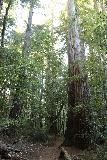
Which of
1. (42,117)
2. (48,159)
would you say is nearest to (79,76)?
(48,159)

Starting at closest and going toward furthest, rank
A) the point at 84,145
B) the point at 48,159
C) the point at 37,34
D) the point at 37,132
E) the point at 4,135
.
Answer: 1. the point at 48,159
2. the point at 84,145
3. the point at 4,135
4. the point at 37,132
5. the point at 37,34

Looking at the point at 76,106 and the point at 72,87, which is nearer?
the point at 76,106

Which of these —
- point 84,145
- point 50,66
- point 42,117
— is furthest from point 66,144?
point 50,66

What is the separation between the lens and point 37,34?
23.6m

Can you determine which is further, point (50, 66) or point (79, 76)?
point (50, 66)

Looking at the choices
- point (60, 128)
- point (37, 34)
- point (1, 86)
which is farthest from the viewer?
point (37, 34)

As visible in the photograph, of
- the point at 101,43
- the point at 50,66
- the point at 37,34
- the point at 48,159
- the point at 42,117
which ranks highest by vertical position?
the point at 37,34

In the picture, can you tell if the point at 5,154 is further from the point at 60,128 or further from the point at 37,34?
the point at 37,34

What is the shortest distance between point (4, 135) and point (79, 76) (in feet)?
15.3

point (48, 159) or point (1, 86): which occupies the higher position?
point (1, 86)

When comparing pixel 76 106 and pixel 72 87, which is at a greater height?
pixel 72 87

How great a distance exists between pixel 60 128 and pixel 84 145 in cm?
828

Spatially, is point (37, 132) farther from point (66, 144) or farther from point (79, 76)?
point (79, 76)

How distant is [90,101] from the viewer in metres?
12.0
